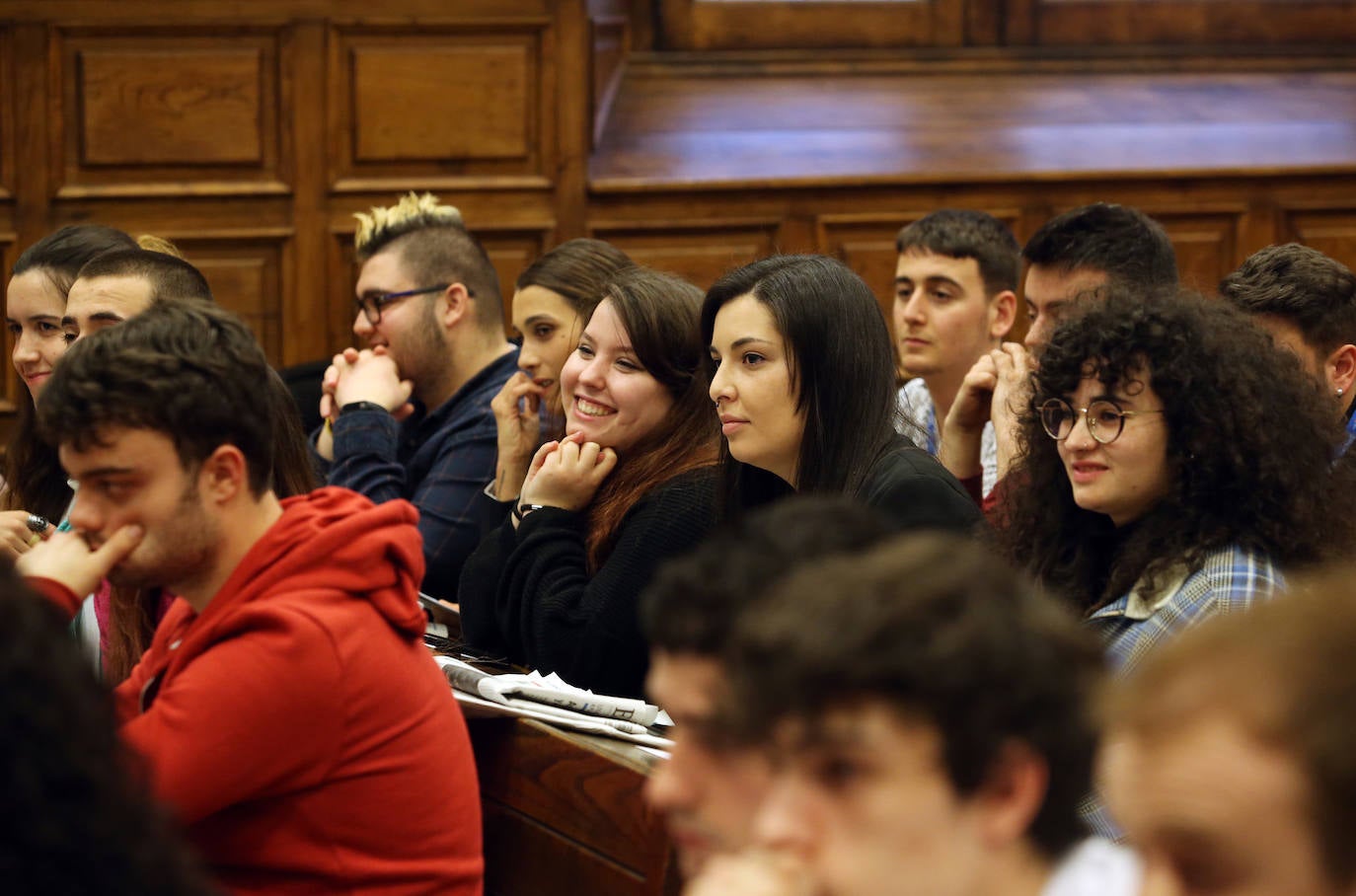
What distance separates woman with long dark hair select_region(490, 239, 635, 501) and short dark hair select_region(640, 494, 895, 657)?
2.58m

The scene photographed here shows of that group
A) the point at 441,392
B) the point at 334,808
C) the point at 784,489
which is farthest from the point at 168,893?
the point at 441,392

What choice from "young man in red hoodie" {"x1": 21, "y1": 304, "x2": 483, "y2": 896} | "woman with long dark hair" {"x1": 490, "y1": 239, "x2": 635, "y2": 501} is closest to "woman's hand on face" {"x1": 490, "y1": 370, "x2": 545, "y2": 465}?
"woman with long dark hair" {"x1": 490, "y1": 239, "x2": 635, "y2": 501}

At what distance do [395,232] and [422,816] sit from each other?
9.27ft

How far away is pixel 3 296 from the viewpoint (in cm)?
496

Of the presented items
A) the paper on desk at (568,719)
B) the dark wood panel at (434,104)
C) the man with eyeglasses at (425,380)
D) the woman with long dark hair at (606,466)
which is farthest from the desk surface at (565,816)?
the dark wood panel at (434,104)

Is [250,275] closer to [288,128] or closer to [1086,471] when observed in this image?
[288,128]

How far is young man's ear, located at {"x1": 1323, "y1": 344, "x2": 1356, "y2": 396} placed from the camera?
10.3ft

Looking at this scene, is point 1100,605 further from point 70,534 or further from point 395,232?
point 395,232

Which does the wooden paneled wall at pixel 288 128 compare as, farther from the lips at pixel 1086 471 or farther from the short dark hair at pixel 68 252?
the lips at pixel 1086 471

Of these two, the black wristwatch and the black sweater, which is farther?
the black wristwatch

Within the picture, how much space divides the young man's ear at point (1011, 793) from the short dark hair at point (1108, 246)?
284 cm

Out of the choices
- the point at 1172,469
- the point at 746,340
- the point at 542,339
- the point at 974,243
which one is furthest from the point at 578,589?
the point at 974,243

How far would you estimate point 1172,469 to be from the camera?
224cm

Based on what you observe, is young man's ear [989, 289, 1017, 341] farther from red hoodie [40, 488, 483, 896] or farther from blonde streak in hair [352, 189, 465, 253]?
red hoodie [40, 488, 483, 896]
